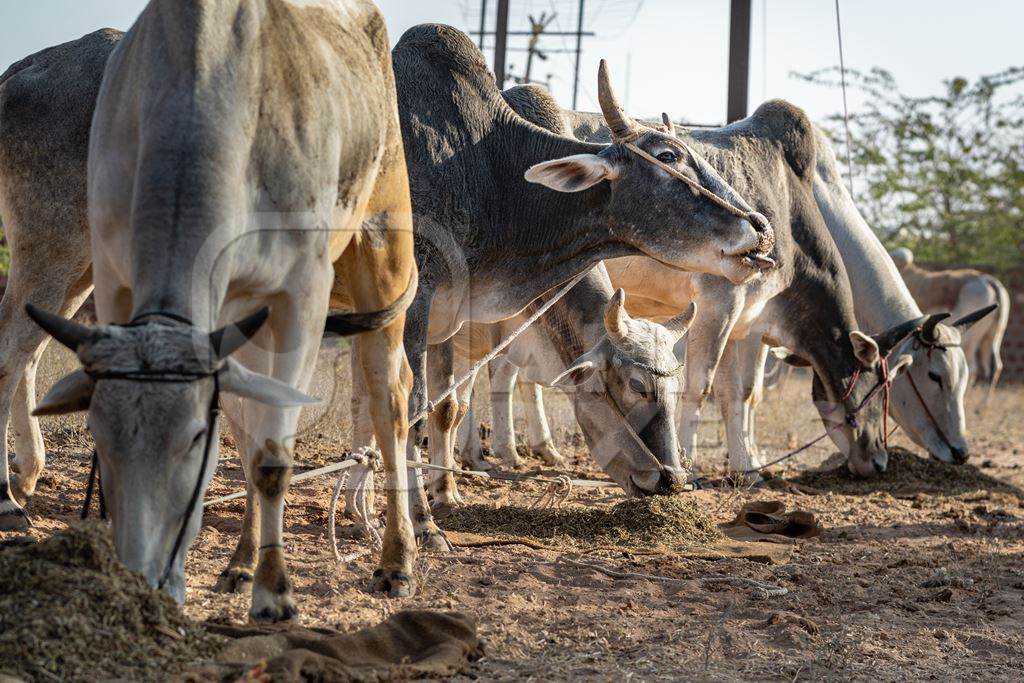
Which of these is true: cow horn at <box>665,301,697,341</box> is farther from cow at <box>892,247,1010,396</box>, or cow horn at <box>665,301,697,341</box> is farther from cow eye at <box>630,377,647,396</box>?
cow at <box>892,247,1010,396</box>

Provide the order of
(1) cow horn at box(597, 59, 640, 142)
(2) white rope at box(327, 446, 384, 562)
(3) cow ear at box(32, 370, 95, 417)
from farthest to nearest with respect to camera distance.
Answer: (1) cow horn at box(597, 59, 640, 142), (2) white rope at box(327, 446, 384, 562), (3) cow ear at box(32, 370, 95, 417)

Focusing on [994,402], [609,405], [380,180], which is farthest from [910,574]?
[994,402]

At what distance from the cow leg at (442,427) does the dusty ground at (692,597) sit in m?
0.40

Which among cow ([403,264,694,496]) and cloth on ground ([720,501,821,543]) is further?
cloth on ground ([720,501,821,543])

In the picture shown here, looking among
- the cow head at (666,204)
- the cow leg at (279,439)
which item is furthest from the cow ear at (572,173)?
the cow leg at (279,439)

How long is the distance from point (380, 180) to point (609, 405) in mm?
2130

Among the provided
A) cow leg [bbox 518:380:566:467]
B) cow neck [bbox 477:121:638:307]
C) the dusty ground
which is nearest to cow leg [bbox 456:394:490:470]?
cow leg [bbox 518:380:566:467]

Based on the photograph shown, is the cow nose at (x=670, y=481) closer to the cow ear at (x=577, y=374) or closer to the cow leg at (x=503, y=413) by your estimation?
the cow ear at (x=577, y=374)

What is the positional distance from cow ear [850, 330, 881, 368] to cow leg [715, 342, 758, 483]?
2.95ft

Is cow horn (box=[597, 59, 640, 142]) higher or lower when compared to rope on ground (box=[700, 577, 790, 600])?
higher

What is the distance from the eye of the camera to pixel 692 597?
16.6ft

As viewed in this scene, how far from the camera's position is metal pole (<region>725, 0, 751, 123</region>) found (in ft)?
39.1

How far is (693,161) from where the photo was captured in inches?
263

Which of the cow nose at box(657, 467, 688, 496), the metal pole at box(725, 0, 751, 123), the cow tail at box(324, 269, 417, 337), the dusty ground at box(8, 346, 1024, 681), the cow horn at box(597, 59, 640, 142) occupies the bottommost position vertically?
the dusty ground at box(8, 346, 1024, 681)
